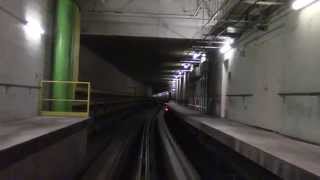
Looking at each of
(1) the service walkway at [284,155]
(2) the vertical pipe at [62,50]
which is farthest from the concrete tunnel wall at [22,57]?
(1) the service walkway at [284,155]

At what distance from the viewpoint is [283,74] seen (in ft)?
31.0

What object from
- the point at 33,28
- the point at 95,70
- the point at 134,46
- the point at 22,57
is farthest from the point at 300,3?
the point at 95,70

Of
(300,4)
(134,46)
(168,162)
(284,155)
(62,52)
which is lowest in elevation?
(168,162)

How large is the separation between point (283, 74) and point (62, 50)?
759 centimetres

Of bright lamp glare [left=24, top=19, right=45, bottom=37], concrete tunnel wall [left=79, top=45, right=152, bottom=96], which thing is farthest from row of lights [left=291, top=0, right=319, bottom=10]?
concrete tunnel wall [left=79, top=45, right=152, bottom=96]

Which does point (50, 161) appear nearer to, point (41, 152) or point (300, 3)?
point (41, 152)

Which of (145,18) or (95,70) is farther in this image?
(95,70)

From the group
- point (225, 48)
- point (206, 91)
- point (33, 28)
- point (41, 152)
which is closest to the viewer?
point (41, 152)

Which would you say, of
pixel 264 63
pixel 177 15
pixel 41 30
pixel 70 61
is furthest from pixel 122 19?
pixel 264 63

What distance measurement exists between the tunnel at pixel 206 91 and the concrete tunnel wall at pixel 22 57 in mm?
27

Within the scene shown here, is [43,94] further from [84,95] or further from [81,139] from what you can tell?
[84,95]

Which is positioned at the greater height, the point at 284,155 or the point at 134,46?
the point at 134,46

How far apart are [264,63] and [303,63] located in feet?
9.50

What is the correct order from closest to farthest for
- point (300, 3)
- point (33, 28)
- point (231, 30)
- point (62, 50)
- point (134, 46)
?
point (300, 3)
point (33, 28)
point (231, 30)
point (62, 50)
point (134, 46)
